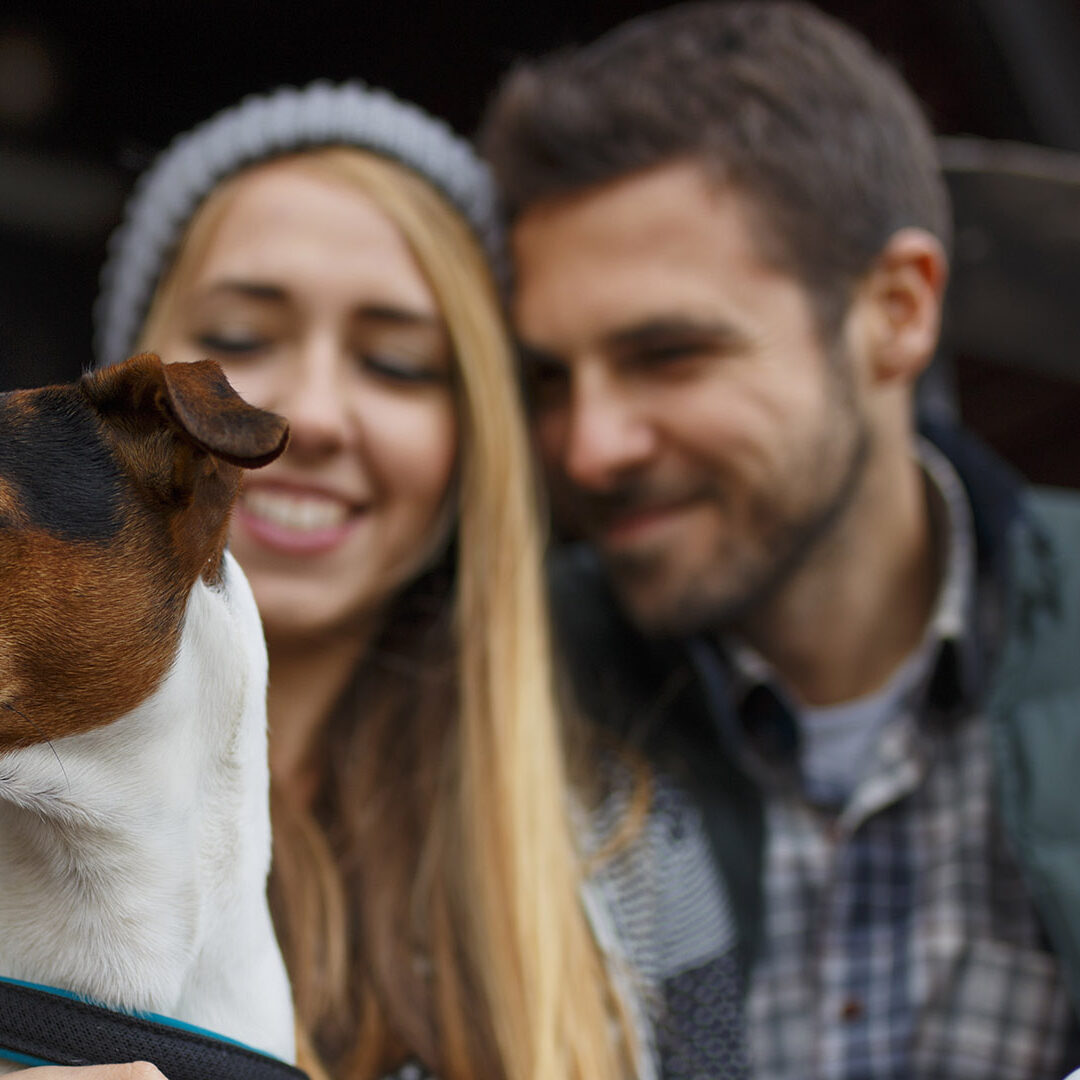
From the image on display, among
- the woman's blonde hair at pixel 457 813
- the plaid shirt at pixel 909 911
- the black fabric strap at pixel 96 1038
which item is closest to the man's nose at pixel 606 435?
the woman's blonde hair at pixel 457 813

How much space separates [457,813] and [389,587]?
0.39 metres

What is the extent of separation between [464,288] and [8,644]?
45.5 inches

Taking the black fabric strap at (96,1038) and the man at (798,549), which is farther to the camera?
the man at (798,549)

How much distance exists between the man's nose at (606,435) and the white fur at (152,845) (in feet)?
3.59

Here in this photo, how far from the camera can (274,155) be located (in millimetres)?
2006

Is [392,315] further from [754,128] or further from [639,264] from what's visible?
[754,128]

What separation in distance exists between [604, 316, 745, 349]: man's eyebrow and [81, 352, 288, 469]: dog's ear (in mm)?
1243

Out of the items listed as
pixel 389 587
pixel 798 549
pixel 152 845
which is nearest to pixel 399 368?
pixel 389 587

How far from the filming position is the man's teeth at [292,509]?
171 cm

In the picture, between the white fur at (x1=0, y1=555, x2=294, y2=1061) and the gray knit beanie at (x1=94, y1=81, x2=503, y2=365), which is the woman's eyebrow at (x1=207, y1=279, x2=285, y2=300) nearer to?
the gray knit beanie at (x1=94, y1=81, x2=503, y2=365)

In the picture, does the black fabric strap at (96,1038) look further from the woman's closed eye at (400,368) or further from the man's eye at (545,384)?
the man's eye at (545,384)

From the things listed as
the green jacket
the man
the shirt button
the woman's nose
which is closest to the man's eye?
the man

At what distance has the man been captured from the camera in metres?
2.03

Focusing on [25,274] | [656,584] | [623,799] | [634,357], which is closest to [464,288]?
[634,357]
